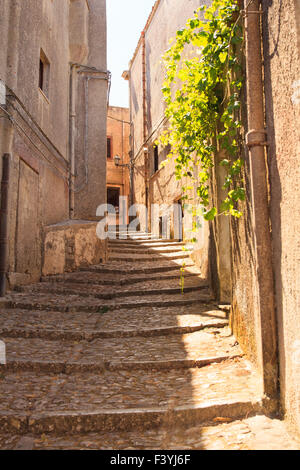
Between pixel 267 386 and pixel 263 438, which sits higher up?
pixel 267 386

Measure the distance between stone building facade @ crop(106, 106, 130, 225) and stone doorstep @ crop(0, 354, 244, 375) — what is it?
688 inches

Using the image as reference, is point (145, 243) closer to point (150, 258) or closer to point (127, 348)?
point (150, 258)

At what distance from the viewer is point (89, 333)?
173 inches

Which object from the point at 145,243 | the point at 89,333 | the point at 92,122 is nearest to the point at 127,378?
the point at 89,333

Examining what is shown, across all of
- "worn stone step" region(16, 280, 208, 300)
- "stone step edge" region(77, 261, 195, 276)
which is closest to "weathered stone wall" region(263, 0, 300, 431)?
"worn stone step" region(16, 280, 208, 300)

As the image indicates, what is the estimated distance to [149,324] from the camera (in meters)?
4.72

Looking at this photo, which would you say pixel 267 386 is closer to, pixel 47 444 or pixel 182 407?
pixel 182 407

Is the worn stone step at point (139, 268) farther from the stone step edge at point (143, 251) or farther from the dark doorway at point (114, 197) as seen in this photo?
the dark doorway at point (114, 197)

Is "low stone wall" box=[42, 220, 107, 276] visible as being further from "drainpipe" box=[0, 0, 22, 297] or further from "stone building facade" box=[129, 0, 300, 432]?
"stone building facade" box=[129, 0, 300, 432]

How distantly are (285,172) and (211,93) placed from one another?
7.58 ft

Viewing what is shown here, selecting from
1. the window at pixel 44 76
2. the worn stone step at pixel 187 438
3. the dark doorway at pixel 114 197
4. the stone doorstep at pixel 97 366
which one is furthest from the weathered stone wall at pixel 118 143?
the worn stone step at pixel 187 438

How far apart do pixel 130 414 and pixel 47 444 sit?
0.60m

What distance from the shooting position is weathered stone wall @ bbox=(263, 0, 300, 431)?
7.52 feet
